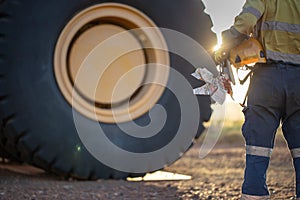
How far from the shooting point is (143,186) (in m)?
4.77

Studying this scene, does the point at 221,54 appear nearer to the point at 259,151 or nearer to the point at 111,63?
the point at 259,151


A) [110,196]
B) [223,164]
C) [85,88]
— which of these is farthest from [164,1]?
[223,164]

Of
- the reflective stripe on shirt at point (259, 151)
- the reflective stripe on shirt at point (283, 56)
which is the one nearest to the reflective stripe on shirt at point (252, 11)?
the reflective stripe on shirt at point (283, 56)

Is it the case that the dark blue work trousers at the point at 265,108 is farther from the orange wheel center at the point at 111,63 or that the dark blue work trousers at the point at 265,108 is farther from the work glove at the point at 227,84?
the orange wheel center at the point at 111,63

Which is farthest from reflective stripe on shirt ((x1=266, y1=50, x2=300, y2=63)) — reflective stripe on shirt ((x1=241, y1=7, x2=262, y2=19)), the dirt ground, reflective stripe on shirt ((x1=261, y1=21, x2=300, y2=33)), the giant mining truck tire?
the giant mining truck tire

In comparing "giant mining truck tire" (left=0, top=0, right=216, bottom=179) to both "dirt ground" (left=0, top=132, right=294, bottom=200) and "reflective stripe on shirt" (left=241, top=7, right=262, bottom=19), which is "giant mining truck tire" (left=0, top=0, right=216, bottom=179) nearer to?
"dirt ground" (left=0, top=132, right=294, bottom=200)

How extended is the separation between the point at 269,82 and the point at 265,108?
0.47ft

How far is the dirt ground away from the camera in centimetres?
439

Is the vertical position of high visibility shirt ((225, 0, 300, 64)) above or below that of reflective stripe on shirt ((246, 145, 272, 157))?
above

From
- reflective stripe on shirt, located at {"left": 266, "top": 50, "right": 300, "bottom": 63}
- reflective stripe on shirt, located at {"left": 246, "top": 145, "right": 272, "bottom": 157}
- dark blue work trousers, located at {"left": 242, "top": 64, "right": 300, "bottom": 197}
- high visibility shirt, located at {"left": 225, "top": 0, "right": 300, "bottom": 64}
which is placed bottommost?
reflective stripe on shirt, located at {"left": 246, "top": 145, "right": 272, "bottom": 157}

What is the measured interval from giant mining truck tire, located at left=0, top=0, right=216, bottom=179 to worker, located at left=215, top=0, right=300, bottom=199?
1.19 meters

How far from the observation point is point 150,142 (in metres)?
4.96

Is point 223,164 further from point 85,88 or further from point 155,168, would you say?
point 85,88

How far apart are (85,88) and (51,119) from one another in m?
0.34
